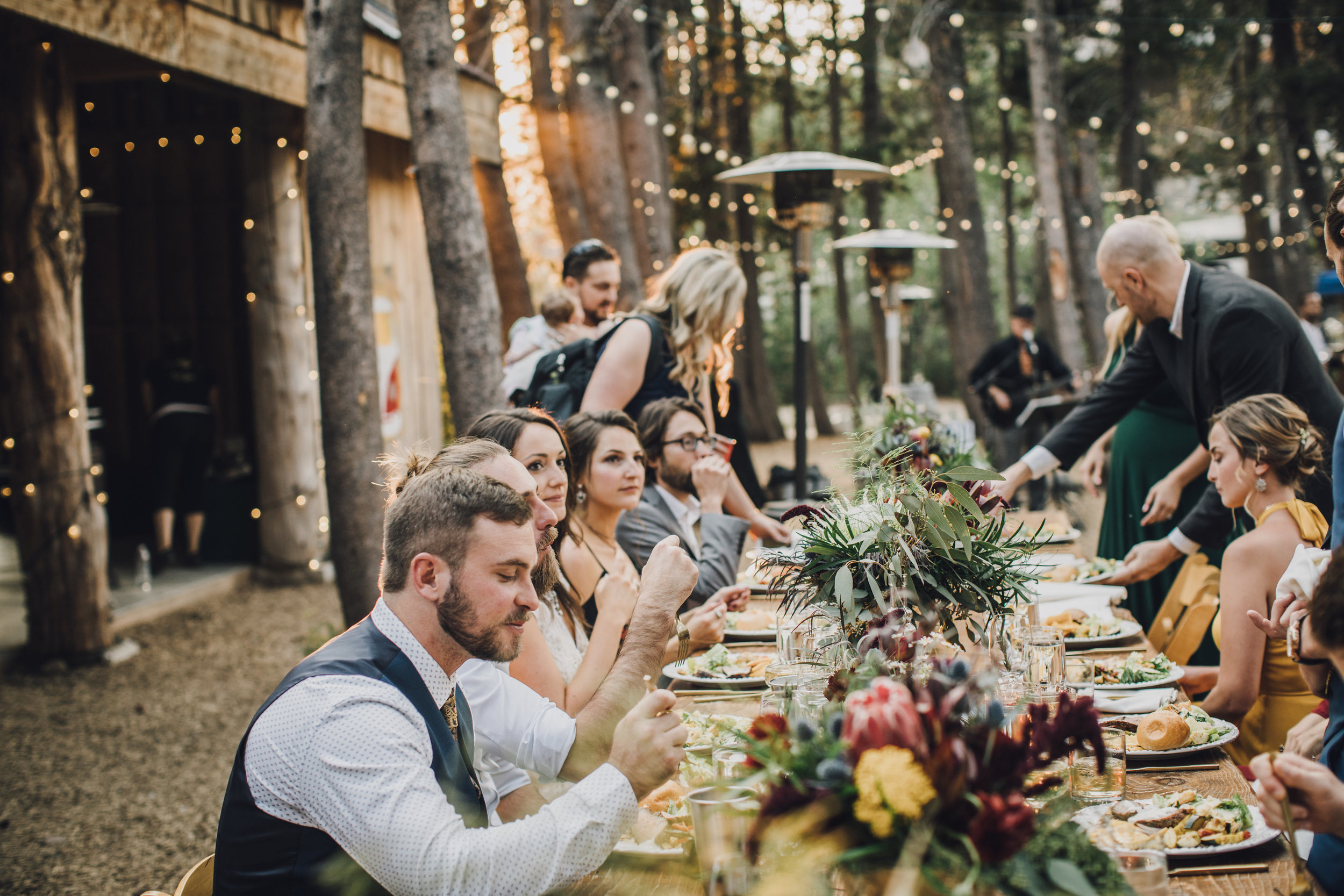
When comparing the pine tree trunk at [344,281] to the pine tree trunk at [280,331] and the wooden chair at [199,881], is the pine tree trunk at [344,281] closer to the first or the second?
the pine tree trunk at [280,331]

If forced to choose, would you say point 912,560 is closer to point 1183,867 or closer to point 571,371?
point 1183,867

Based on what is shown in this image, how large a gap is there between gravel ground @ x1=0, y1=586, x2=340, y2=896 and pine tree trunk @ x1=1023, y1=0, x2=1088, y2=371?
957 cm

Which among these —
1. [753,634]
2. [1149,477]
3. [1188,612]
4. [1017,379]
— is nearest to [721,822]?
[753,634]

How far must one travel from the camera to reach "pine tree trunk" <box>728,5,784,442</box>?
18078 mm

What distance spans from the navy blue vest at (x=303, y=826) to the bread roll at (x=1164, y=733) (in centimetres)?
127

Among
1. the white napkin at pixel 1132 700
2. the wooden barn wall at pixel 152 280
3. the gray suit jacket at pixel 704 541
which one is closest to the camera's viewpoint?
the white napkin at pixel 1132 700

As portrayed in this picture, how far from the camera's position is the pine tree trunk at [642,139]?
1059 centimetres

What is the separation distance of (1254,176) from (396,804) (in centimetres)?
2012

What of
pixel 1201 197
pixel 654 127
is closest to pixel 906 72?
pixel 1201 197

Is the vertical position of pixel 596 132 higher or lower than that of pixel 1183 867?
higher


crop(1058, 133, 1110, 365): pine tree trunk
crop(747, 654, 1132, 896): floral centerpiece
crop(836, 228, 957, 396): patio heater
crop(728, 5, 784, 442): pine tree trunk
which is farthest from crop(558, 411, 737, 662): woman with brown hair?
crop(728, 5, 784, 442): pine tree trunk

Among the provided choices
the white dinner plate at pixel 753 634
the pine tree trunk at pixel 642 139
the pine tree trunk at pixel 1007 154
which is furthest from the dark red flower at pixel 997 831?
the pine tree trunk at pixel 1007 154

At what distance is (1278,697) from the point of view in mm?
2855

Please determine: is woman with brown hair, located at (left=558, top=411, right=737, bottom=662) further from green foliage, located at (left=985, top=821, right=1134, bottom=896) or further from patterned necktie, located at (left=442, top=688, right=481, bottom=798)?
green foliage, located at (left=985, top=821, right=1134, bottom=896)
